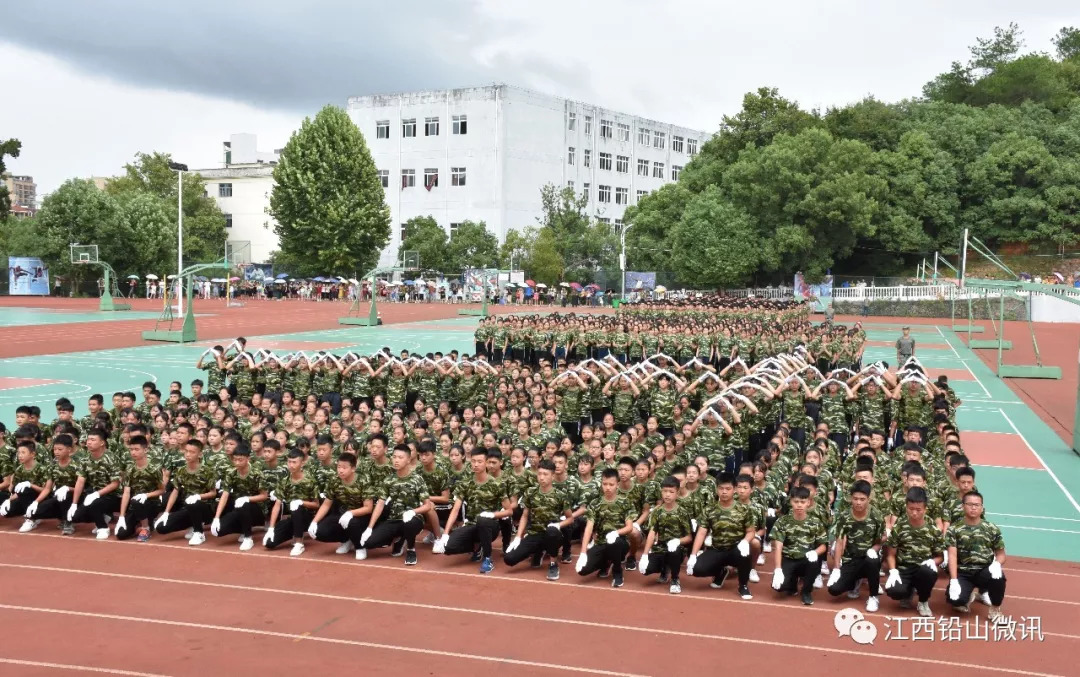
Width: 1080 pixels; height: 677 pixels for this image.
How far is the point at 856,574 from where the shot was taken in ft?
26.6

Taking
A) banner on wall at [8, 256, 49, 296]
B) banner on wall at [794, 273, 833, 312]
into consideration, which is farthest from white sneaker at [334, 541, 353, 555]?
banner on wall at [8, 256, 49, 296]

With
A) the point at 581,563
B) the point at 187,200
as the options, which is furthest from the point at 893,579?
the point at 187,200

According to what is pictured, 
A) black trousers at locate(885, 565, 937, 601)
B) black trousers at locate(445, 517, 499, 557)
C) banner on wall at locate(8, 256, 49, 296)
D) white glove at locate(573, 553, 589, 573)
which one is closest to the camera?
black trousers at locate(885, 565, 937, 601)

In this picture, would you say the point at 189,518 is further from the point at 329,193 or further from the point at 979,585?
the point at 329,193

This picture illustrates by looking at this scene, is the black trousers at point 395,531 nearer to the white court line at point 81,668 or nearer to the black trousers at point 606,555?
the black trousers at point 606,555

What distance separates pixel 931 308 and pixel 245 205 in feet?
157

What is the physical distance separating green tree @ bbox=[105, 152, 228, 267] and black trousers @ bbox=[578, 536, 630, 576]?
58.2 m

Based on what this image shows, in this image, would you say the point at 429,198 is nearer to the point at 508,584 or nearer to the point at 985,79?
the point at 985,79

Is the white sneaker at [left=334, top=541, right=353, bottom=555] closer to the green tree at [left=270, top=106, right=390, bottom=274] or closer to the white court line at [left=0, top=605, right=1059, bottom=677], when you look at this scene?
the white court line at [left=0, top=605, right=1059, bottom=677]

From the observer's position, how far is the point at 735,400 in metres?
12.3

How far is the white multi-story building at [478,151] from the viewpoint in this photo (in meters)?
60.8

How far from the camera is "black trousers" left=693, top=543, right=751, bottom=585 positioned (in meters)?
8.33

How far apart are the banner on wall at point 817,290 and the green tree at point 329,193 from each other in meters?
24.3

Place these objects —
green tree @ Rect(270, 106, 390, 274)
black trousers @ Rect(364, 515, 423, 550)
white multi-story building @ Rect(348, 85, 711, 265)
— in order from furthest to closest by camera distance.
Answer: white multi-story building @ Rect(348, 85, 711, 265) < green tree @ Rect(270, 106, 390, 274) < black trousers @ Rect(364, 515, 423, 550)
